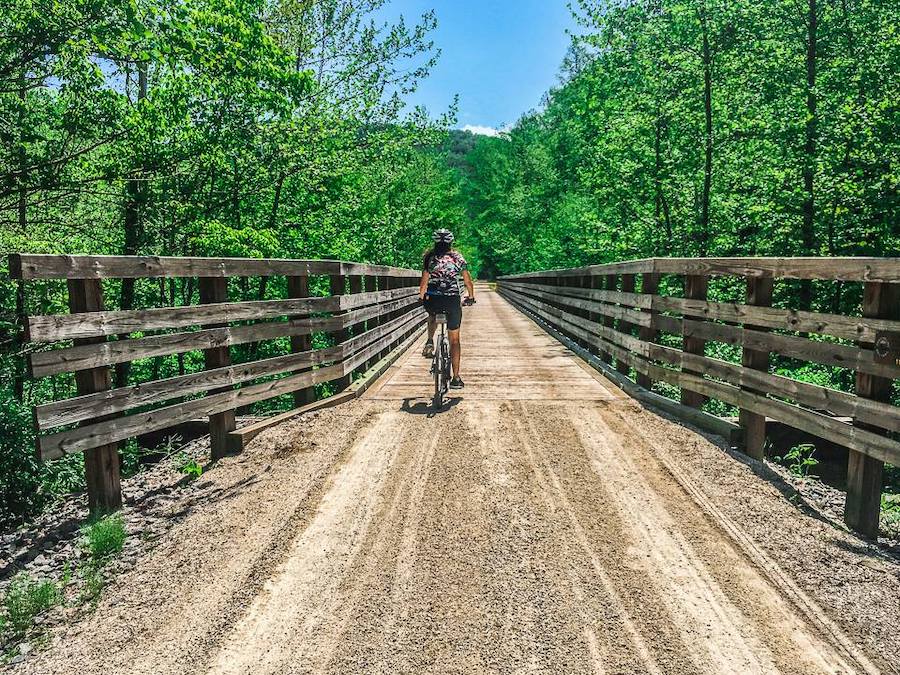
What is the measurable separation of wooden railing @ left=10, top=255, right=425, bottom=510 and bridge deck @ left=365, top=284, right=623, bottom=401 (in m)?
1.08

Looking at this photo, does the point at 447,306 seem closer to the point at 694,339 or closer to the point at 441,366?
the point at 441,366

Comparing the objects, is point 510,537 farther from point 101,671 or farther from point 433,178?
point 433,178

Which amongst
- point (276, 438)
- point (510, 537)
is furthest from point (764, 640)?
point (276, 438)

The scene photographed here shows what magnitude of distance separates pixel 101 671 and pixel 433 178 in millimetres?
43479

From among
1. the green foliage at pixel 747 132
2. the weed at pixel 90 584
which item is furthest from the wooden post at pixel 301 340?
the green foliage at pixel 747 132

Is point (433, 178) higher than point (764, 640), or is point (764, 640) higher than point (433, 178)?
point (433, 178)

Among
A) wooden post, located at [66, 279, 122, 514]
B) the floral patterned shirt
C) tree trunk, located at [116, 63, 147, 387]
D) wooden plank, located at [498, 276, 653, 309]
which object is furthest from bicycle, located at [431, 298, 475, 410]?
tree trunk, located at [116, 63, 147, 387]

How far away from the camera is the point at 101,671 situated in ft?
8.30

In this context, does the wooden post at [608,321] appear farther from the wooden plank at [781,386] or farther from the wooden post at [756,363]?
the wooden post at [756,363]

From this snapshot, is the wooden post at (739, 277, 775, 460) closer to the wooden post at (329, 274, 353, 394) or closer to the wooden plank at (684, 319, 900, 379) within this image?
the wooden plank at (684, 319, 900, 379)

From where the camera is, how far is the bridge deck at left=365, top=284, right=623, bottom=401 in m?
7.38

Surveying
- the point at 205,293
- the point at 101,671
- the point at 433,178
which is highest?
the point at 433,178

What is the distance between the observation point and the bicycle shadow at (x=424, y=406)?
257 inches

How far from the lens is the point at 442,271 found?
7.11 meters
